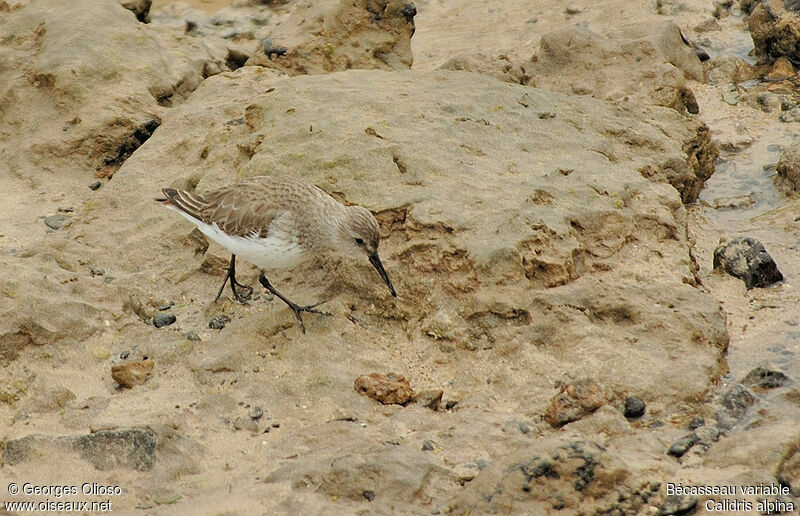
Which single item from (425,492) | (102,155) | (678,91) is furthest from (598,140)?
(102,155)

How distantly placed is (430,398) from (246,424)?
47.0 inches

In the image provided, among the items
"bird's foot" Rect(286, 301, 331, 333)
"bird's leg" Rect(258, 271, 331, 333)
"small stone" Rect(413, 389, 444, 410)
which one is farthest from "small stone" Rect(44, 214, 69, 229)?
"small stone" Rect(413, 389, 444, 410)

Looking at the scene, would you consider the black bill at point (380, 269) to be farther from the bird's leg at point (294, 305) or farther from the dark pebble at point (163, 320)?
the dark pebble at point (163, 320)

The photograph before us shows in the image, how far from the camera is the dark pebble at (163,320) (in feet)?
22.5

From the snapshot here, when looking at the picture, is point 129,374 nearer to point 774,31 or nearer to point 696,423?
point 696,423

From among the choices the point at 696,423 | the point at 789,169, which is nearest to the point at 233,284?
the point at 696,423

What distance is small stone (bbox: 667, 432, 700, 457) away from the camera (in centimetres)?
521

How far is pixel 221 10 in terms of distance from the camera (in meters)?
13.7

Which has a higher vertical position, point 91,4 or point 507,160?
point 507,160

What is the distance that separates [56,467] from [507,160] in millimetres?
4208

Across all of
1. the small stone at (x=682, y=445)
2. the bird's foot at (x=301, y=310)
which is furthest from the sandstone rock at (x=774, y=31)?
the bird's foot at (x=301, y=310)

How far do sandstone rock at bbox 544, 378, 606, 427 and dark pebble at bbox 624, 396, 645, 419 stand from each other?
15 cm

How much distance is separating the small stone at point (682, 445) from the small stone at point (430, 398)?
59.1 inches

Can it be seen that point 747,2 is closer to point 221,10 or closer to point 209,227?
point 221,10
